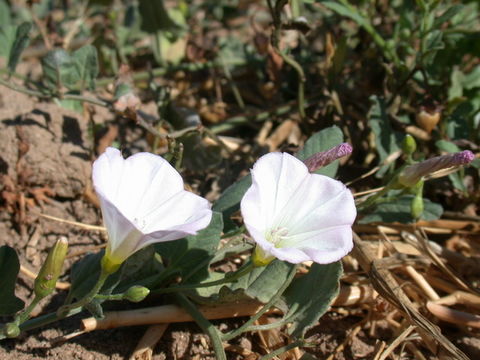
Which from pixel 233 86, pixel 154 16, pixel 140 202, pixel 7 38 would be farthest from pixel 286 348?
pixel 154 16

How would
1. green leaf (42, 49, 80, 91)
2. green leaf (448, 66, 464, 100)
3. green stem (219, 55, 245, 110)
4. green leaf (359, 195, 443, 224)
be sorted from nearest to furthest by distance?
green leaf (359, 195, 443, 224) < green leaf (42, 49, 80, 91) < green leaf (448, 66, 464, 100) < green stem (219, 55, 245, 110)

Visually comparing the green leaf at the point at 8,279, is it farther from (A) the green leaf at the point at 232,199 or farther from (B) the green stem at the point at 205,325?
(A) the green leaf at the point at 232,199

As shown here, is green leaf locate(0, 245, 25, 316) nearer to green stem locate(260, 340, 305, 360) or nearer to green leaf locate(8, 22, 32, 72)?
green stem locate(260, 340, 305, 360)

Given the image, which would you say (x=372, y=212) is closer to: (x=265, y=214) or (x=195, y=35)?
(x=265, y=214)

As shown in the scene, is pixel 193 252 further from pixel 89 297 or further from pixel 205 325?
pixel 89 297

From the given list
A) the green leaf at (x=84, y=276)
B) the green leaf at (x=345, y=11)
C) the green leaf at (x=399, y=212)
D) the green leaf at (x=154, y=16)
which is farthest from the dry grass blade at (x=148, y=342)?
the green leaf at (x=154, y=16)

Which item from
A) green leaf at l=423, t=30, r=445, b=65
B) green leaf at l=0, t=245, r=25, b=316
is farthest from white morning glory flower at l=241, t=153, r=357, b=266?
green leaf at l=423, t=30, r=445, b=65
